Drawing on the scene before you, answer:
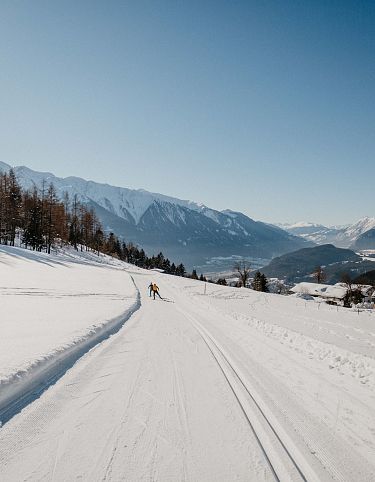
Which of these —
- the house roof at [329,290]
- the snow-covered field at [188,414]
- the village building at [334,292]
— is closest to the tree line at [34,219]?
the snow-covered field at [188,414]

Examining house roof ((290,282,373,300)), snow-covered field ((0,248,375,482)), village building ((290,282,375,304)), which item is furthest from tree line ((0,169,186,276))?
house roof ((290,282,373,300))

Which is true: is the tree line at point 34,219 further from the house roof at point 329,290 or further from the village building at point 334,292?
the house roof at point 329,290

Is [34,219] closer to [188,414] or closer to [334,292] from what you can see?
[188,414]

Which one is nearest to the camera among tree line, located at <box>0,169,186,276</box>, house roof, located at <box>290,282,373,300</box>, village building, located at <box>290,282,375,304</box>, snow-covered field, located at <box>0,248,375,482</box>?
snow-covered field, located at <box>0,248,375,482</box>

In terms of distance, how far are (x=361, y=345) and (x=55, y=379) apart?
12690mm

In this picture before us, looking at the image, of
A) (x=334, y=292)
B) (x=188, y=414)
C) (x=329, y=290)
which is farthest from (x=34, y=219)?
(x=329, y=290)

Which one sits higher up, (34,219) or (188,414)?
(34,219)

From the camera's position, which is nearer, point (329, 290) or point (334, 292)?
point (334, 292)

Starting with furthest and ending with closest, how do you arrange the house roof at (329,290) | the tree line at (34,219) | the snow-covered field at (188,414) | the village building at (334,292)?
the house roof at (329,290), the village building at (334,292), the tree line at (34,219), the snow-covered field at (188,414)

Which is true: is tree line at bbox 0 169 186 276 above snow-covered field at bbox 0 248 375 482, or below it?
above

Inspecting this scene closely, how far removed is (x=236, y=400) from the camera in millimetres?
6012

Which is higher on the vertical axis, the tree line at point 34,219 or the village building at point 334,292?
the tree line at point 34,219

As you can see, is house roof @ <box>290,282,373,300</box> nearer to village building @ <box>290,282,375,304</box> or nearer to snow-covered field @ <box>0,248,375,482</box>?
village building @ <box>290,282,375,304</box>

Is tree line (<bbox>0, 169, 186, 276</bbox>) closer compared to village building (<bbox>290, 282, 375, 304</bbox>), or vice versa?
tree line (<bbox>0, 169, 186, 276</bbox>)
